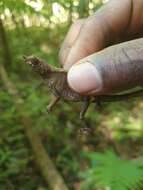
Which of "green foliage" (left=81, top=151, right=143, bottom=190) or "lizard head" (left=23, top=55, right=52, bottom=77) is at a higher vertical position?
"lizard head" (left=23, top=55, right=52, bottom=77)

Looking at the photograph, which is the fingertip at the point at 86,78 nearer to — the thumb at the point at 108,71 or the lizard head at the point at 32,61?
the thumb at the point at 108,71

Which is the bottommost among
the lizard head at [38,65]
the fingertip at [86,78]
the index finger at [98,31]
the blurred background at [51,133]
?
the blurred background at [51,133]

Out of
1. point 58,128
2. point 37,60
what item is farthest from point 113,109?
point 37,60

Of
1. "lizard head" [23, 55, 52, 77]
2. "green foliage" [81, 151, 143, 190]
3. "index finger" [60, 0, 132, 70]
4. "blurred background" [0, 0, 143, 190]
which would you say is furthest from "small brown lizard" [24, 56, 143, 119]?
"green foliage" [81, 151, 143, 190]

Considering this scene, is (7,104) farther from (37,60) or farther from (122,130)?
(37,60)

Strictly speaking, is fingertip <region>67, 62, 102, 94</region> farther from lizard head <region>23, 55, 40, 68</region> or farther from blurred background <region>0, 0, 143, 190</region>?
blurred background <region>0, 0, 143, 190</region>

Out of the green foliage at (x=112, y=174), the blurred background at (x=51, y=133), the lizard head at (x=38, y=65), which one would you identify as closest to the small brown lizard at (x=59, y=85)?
the lizard head at (x=38, y=65)

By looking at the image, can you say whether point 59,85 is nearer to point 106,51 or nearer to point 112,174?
point 106,51
